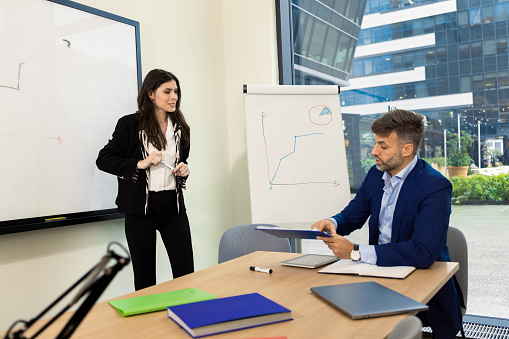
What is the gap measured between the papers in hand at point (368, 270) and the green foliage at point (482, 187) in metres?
2.10

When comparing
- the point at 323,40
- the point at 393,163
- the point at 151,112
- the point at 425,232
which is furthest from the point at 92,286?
the point at 323,40

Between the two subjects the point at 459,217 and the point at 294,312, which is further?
the point at 459,217

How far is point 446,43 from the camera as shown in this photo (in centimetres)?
373

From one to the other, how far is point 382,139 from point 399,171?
0.17 metres

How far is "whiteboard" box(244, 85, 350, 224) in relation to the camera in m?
3.48

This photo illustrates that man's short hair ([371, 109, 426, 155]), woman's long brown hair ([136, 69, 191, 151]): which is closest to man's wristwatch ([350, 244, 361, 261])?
man's short hair ([371, 109, 426, 155])

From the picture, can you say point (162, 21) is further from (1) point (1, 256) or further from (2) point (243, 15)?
(1) point (1, 256)

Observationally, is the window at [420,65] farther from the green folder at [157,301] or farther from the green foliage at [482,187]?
→ the green folder at [157,301]

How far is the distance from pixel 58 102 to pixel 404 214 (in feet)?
6.77

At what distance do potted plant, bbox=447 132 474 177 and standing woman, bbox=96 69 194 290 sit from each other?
6.84 ft

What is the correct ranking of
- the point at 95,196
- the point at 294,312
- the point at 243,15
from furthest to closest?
the point at 243,15 < the point at 95,196 < the point at 294,312

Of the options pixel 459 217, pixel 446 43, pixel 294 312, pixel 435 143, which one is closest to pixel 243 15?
pixel 446 43

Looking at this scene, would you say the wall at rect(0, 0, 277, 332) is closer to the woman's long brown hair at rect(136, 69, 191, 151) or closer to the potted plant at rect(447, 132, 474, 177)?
the woman's long brown hair at rect(136, 69, 191, 151)

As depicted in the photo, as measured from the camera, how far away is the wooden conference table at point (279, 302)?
120 centimetres
